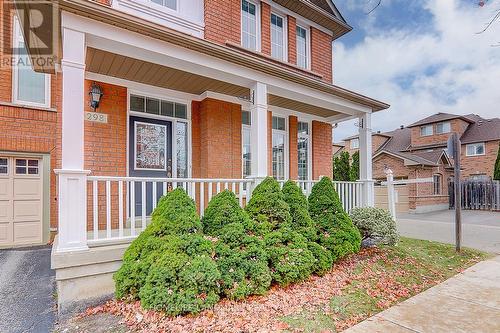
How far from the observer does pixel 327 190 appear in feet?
19.5

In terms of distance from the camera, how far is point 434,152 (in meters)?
19.7

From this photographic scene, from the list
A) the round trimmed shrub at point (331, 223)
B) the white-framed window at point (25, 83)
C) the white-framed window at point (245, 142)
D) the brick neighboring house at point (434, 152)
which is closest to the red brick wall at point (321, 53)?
the white-framed window at point (245, 142)

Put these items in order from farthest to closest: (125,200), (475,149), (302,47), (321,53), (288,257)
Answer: (475,149) < (321,53) < (302,47) < (125,200) < (288,257)

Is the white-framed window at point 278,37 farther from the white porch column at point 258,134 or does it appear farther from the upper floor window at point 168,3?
the white porch column at point 258,134

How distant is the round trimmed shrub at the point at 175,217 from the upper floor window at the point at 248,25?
523cm

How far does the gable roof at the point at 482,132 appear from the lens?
23.4 meters

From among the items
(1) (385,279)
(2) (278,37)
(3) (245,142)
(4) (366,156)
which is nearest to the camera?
(1) (385,279)

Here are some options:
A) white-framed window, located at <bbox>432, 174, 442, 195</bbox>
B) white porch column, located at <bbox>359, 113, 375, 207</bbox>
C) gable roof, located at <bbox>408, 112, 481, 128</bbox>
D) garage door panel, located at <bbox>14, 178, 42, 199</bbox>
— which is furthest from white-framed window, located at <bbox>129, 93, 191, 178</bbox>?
gable roof, located at <bbox>408, 112, 481, 128</bbox>

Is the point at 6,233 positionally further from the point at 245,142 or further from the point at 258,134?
the point at 258,134

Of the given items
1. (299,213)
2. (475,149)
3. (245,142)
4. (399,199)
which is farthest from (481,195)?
(299,213)

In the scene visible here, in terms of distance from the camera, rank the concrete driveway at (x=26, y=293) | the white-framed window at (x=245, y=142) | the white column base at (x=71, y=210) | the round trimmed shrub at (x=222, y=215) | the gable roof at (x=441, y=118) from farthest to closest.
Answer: the gable roof at (x=441, y=118) < the white-framed window at (x=245, y=142) < the round trimmed shrub at (x=222, y=215) < the white column base at (x=71, y=210) < the concrete driveway at (x=26, y=293)

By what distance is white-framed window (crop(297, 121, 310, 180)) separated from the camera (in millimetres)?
8883

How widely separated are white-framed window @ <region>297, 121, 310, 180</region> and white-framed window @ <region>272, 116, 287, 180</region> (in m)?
0.59

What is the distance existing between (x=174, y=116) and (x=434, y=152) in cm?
1928
